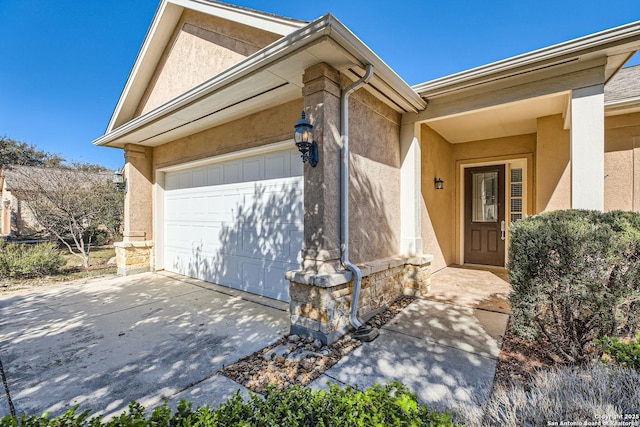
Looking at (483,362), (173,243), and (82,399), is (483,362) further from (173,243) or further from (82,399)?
(173,243)

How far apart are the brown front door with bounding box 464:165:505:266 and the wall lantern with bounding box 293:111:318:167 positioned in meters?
5.49

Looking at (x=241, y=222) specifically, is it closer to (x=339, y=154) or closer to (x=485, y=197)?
(x=339, y=154)

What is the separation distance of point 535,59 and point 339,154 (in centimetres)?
271

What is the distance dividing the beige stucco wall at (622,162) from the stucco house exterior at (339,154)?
2 cm

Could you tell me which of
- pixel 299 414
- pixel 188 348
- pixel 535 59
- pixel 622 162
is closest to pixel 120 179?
pixel 188 348

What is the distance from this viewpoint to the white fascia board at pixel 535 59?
10.2ft

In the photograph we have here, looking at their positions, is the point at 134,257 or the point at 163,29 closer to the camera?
the point at 163,29

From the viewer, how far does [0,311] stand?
15.0ft

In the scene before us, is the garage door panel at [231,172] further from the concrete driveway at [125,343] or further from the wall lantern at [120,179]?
the wall lantern at [120,179]

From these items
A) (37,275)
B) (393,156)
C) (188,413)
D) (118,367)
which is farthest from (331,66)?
(37,275)

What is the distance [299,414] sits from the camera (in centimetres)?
140

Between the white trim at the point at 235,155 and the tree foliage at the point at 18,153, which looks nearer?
the white trim at the point at 235,155

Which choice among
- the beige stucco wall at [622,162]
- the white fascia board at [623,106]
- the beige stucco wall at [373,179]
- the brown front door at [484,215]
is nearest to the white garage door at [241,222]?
the beige stucco wall at [373,179]

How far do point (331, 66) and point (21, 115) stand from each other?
78.3ft
